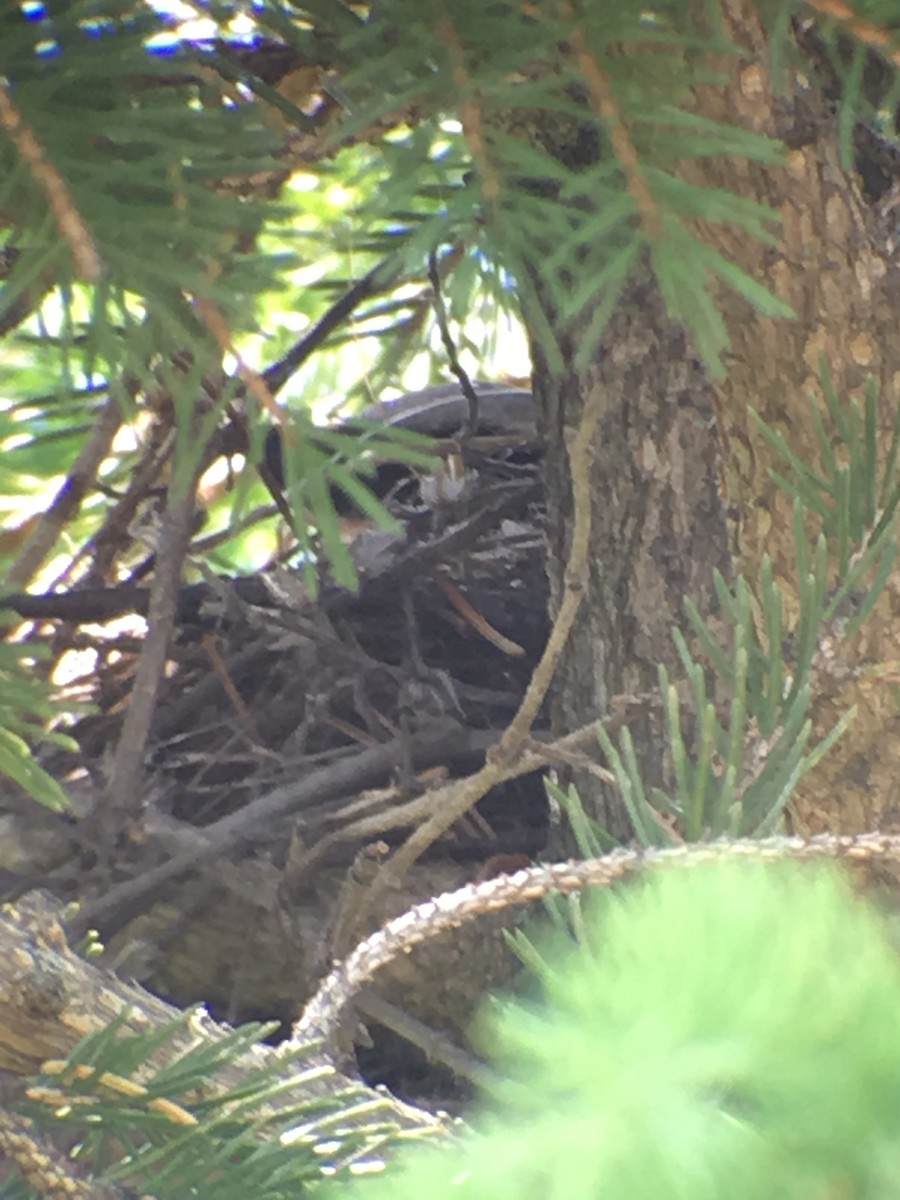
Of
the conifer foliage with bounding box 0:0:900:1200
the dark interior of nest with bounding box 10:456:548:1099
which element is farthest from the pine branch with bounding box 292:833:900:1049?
the dark interior of nest with bounding box 10:456:548:1099

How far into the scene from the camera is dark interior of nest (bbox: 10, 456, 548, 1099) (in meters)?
0.68

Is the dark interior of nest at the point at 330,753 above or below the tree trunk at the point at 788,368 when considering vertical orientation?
below

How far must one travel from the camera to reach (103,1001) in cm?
39

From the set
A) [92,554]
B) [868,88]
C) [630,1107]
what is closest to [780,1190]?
[630,1107]

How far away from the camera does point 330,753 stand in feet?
2.53

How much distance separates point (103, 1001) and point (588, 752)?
32cm

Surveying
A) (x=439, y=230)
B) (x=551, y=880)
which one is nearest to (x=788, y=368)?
(x=439, y=230)

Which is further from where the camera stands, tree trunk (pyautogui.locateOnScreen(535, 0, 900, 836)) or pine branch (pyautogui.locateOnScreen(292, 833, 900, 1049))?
tree trunk (pyautogui.locateOnScreen(535, 0, 900, 836))

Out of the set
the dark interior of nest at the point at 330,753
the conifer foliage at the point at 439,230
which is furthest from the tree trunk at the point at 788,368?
the dark interior of nest at the point at 330,753

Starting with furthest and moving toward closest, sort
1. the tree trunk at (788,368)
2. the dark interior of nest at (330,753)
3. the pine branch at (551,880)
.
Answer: the dark interior of nest at (330,753), the tree trunk at (788,368), the pine branch at (551,880)

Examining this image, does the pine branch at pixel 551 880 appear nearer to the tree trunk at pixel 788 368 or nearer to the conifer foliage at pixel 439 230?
the conifer foliage at pixel 439 230

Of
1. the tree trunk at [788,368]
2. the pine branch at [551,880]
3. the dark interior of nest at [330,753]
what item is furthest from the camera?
the dark interior of nest at [330,753]

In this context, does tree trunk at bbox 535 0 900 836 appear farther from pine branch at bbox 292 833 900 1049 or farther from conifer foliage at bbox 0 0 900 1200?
pine branch at bbox 292 833 900 1049

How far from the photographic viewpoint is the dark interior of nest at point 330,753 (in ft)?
2.23
